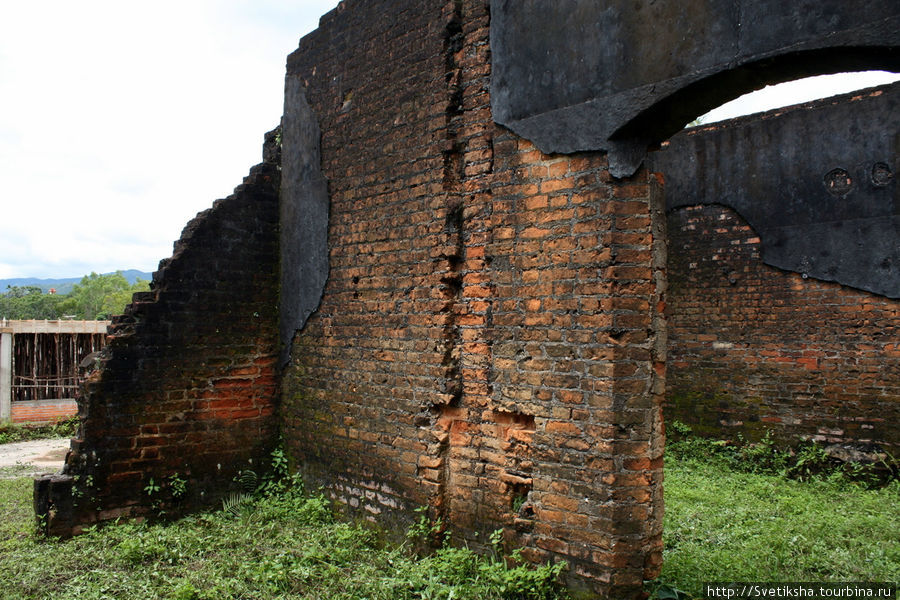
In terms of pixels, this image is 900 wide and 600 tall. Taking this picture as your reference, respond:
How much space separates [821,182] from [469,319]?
530 cm

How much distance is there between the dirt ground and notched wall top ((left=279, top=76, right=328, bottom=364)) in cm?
423

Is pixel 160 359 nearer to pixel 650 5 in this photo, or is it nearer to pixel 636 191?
pixel 636 191

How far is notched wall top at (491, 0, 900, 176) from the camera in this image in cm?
265

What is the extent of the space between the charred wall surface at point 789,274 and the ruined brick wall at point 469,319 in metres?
4.72

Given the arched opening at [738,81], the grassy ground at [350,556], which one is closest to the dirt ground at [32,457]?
the grassy ground at [350,556]

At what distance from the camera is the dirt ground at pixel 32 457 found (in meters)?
8.27

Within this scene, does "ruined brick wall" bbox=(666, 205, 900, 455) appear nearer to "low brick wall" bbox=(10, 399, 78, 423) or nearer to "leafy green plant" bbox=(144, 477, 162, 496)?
"leafy green plant" bbox=(144, 477, 162, 496)

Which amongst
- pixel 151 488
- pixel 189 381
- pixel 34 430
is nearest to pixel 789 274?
pixel 189 381

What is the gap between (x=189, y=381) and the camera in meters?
5.51

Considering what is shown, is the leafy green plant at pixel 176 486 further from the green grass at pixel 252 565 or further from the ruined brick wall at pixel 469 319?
the ruined brick wall at pixel 469 319

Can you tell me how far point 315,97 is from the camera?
18.7 feet

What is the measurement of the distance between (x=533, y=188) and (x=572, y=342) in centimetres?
95

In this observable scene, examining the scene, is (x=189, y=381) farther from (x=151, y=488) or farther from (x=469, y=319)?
(x=469, y=319)

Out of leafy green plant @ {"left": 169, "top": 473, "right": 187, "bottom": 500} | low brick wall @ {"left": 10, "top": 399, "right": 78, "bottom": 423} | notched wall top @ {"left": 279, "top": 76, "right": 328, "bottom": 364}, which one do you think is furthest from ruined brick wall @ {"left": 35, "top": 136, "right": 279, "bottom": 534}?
low brick wall @ {"left": 10, "top": 399, "right": 78, "bottom": 423}
